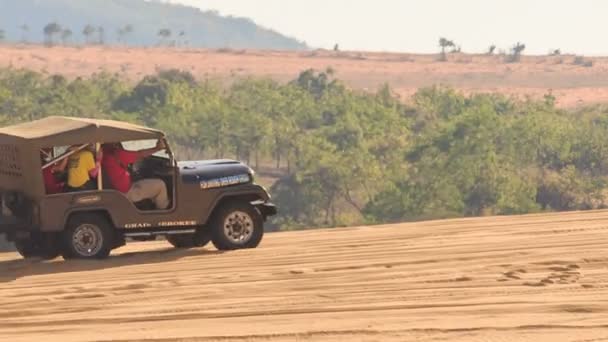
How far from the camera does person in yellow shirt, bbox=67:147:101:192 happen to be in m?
14.0

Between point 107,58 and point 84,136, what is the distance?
151 m

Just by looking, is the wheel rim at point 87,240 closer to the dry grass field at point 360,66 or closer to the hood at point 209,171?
the hood at point 209,171

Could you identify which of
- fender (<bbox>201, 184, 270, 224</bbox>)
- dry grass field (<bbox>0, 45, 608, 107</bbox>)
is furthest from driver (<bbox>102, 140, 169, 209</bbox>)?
dry grass field (<bbox>0, 45, 608, 107</bbox>)

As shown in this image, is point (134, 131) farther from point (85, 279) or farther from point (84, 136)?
point (85, 279)

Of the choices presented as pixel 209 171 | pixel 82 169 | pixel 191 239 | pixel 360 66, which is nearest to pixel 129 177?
pixel 82 169

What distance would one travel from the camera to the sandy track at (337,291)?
9164 millimetres

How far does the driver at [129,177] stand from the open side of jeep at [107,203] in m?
0.08

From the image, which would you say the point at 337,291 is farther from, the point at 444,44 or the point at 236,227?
the point at 444,44

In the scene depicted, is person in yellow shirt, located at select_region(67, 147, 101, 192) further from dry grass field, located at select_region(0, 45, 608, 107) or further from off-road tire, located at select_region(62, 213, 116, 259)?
dry grass field, located at select_region(0, 45, 608, 107)

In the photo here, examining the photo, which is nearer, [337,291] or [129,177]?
[337,291]

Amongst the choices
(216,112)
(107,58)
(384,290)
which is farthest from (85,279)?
(107,58)

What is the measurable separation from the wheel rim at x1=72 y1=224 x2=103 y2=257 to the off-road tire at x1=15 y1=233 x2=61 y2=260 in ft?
0.67

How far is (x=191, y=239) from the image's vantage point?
15500 millimetres

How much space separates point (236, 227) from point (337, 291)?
4151 mm
